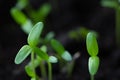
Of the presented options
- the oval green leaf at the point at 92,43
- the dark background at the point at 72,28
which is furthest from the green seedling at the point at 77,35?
the oval green leaf at the point at 92,43

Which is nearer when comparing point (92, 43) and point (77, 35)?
point (92, 43)

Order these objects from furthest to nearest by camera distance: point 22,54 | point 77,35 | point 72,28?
point 72,28
point 77,35
point 22,54

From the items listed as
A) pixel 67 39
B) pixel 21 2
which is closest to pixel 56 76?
pixel 67 39

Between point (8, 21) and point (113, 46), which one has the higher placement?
point (8, 21)

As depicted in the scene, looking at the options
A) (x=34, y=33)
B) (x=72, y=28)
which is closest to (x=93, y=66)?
(x=34, y=33)

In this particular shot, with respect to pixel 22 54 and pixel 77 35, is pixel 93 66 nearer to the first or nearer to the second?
pixel 22 54

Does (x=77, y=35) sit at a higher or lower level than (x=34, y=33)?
lower

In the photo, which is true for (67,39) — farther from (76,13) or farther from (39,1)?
(39,1)
